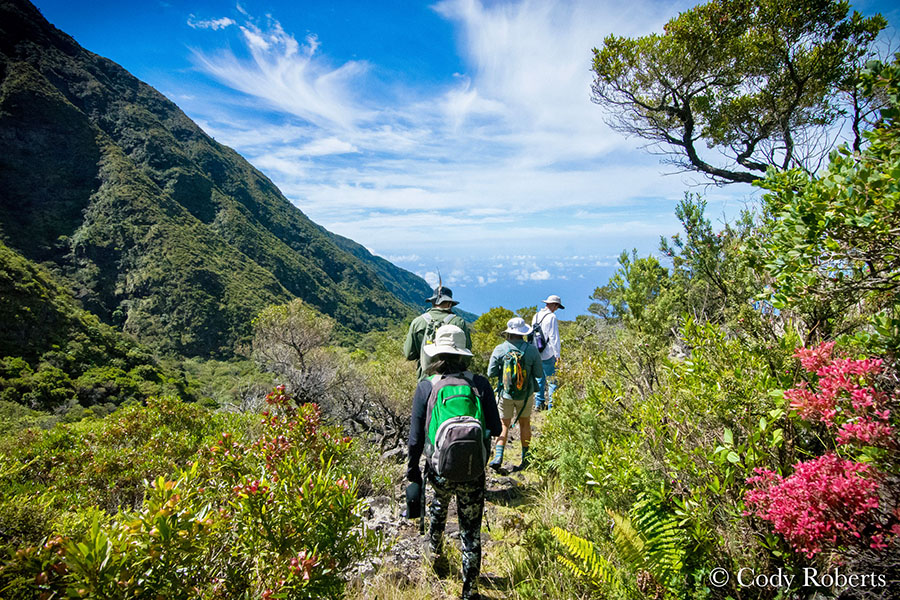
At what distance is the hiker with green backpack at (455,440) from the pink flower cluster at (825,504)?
4.73 feet

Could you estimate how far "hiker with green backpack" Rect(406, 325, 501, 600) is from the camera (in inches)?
97.0

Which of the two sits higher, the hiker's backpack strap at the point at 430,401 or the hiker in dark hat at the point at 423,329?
the hiker in dark hat at the point at 423,329

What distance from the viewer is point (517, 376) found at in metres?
4.98

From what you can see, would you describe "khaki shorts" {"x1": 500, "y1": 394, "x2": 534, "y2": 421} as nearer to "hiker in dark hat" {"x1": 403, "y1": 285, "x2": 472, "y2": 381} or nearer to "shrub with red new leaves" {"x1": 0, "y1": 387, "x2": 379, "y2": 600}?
"hiker in dark hat" {"x1": 403, "y1": 285, "x2": 472, "y2": 381}

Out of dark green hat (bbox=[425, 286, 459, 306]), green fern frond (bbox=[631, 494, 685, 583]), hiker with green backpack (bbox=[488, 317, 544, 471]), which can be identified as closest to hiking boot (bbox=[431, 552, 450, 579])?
green fern frond (bbox=[631, 494, 685, 583])

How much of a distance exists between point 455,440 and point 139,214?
312 ft

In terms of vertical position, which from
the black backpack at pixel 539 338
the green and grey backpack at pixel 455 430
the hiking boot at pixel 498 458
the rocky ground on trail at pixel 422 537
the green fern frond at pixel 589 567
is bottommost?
the rocky ground on trail at pixel 422 537

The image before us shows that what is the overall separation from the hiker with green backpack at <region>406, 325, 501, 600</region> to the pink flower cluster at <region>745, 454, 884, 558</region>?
1.44m

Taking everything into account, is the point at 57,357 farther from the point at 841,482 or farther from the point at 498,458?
the point at 841,482

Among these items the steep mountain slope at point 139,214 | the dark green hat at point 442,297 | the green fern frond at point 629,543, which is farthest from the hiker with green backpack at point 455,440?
the steep mountain slope at point 139,214

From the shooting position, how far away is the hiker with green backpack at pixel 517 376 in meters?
5.00

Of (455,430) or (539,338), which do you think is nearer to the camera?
(455,430)

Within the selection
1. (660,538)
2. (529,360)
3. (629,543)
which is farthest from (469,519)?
(529,360)

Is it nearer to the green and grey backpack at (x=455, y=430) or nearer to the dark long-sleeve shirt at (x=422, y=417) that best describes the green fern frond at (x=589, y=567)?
the green and grey backpack at (x=455, y=430)
